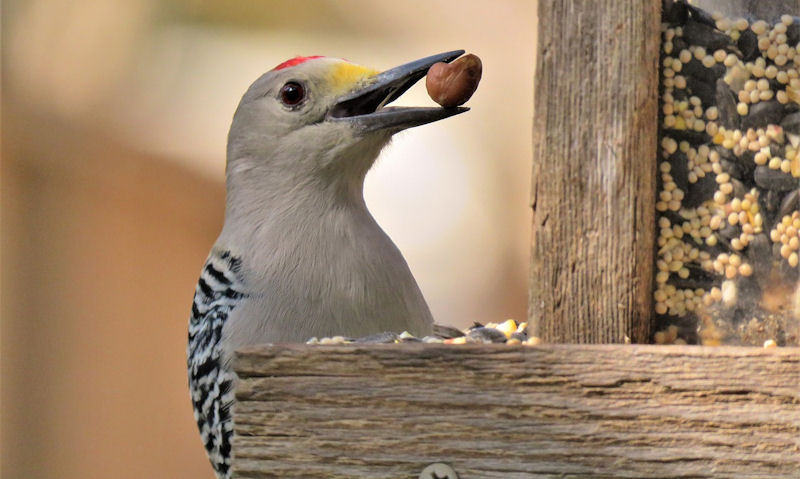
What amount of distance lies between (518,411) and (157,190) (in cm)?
590

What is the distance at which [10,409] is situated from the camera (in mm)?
7461

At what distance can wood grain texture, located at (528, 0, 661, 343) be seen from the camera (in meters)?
2.43

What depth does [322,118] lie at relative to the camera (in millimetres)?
3738

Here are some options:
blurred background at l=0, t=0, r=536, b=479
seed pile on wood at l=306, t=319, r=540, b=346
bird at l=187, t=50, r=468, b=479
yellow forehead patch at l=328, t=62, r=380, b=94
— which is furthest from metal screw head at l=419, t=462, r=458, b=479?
blurred background at l=0, t=0, r=536, b=479

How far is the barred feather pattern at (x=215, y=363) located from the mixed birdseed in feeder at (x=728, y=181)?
150 centimetres

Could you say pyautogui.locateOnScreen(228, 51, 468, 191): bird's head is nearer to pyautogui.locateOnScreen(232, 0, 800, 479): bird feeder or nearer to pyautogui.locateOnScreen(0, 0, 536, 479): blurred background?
pyautogui.locateOnScreen(232, 0, 800, 479): bird feeder

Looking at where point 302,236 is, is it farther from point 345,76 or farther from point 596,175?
point 596,175

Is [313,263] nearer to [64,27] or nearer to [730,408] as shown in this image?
[730,408]

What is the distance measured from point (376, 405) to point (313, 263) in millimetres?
1379

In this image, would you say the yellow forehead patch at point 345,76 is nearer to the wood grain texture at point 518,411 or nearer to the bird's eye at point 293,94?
the bird's eye at point 293,94

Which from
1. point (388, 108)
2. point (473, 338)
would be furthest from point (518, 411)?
point (388, 108)

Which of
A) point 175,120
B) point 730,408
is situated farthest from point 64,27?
point 730,408

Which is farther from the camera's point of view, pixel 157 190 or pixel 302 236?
pixel 157 190

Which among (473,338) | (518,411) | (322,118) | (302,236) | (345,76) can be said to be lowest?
(518,411)
